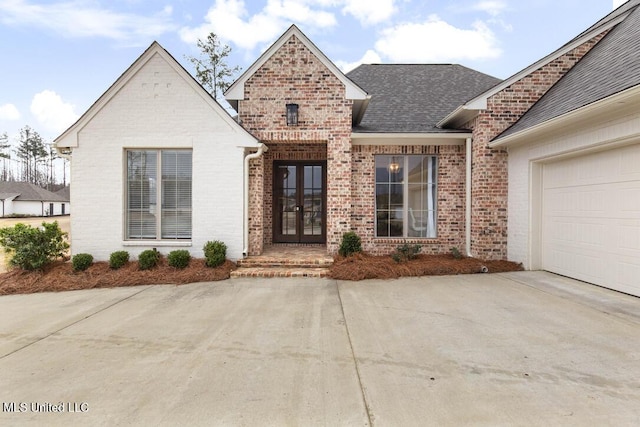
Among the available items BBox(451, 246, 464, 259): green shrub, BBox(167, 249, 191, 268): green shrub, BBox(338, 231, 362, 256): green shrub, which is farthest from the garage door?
BBox(167, 249, 191, 268): green shrub

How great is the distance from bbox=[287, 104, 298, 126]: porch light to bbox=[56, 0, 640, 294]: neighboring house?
3 centimetres

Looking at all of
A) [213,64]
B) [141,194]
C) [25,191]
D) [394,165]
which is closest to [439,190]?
[394,165]

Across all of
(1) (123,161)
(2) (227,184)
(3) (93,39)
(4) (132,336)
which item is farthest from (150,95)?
(3) (93,39)

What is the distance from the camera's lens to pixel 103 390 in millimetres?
2600

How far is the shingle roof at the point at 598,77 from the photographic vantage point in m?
5.04

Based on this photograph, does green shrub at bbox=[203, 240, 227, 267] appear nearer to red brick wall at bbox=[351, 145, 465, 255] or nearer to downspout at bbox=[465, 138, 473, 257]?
red brick wall at bbox=[351, 145, 465, 255]

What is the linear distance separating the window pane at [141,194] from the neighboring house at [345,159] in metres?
0.02

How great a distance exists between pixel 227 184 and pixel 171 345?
4.17m

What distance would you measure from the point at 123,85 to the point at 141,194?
237 cm

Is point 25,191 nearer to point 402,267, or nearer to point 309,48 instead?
point 309,48

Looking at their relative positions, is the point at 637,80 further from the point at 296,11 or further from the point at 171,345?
the point at 296,11

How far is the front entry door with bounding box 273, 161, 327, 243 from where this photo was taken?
941 centimetres

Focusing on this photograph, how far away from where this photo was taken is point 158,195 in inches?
280

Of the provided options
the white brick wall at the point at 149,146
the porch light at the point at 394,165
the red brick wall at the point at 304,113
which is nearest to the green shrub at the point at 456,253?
the porch light at the point at 394,165
